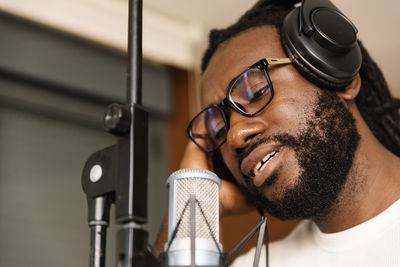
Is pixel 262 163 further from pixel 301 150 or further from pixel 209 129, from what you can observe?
pixel 209 129

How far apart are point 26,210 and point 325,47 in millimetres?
1588

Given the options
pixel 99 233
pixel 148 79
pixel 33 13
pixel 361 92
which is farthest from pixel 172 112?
pixel 99 233

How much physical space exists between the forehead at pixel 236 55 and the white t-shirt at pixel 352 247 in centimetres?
47

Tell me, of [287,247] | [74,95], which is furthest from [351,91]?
[74,95]

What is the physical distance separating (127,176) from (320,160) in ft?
2.19

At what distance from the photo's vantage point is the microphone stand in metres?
0.62

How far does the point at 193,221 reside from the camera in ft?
2.19

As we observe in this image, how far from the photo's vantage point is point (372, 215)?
1257 mm

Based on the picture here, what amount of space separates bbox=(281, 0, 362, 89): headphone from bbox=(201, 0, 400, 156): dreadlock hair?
221 millimetres

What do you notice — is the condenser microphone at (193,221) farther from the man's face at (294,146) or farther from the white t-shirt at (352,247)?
the white t-shirt at (352,247)

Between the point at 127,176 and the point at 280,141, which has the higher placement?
the point at 280,141

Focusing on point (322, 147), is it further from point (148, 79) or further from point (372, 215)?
point (148, 79)

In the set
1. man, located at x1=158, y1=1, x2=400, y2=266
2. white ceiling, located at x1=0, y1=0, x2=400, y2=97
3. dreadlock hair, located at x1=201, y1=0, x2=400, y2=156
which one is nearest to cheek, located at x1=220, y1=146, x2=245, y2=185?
man, located at x1=158, y1=1, x2=400, y2=266

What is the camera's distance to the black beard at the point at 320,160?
1171mm
